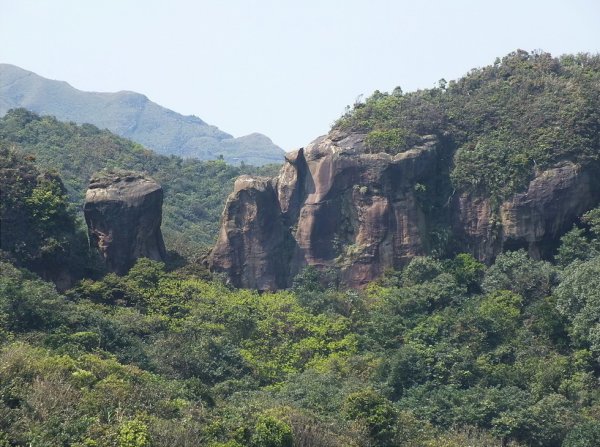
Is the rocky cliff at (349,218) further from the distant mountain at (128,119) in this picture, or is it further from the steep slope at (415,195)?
the distant mountain at (128,119)

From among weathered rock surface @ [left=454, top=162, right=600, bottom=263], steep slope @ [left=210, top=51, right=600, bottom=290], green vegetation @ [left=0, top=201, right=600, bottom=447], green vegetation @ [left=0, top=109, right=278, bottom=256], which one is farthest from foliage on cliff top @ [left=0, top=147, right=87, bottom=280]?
weathered rock surface @ [left=454, top=162, right=600, bottom=263]

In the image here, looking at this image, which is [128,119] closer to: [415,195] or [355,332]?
[415,195]

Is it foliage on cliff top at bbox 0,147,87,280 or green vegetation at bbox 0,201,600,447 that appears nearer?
green vegetation at bbox 0,201,600,447

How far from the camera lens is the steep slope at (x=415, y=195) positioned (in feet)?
130

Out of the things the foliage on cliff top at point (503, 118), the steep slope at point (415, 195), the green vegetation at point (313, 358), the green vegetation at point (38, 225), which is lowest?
the green vegetation at point (313, 358)

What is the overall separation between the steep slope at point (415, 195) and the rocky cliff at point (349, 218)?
1.5 inches

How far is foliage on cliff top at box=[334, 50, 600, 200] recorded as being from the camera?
132 ft

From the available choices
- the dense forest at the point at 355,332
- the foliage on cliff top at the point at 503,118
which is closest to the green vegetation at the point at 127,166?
the dense forest at the point at 355,332

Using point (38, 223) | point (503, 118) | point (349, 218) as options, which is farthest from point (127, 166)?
point (503, 118)

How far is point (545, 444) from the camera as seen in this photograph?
2975 cm

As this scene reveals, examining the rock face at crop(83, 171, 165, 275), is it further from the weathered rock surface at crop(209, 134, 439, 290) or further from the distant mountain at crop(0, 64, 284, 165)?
the distant mountain at crop(0, 64, 284, 165)

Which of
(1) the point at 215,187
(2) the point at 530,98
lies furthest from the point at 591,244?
(1) the point at 215,187

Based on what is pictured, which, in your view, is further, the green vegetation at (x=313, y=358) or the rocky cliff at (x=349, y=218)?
the rocky cliff at (x=349, y=218)

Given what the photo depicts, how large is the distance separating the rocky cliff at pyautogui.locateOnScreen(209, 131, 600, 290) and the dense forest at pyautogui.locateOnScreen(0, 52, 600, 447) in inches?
28.9
